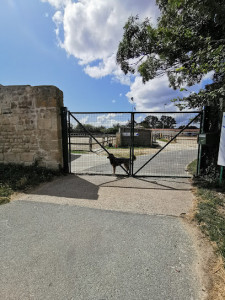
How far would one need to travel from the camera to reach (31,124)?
5176 mm

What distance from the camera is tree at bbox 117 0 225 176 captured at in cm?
349

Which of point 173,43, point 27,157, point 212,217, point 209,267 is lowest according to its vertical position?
point 209,267

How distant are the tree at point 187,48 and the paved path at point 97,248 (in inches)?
105

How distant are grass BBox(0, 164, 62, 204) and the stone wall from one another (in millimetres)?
249

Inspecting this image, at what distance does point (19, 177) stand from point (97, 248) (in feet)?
12.2

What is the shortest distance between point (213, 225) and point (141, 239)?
1180 mm

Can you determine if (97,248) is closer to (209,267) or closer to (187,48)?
(209,267)

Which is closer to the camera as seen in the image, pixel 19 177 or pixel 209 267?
pixel 209 267

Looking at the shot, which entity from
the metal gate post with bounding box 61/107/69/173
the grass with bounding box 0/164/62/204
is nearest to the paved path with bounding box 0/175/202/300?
the grass with bounding box 0/164/62/204

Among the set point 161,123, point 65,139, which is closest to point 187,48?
point 65,139

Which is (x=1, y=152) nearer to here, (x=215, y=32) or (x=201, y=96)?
(x=201, y=96)

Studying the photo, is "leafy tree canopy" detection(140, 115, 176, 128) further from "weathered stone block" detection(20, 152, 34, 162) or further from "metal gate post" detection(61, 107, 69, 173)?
"weathered stone block" detection(20, 152, 34, 162)

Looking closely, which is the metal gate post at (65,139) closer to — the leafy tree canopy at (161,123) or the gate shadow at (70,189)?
the gate shadow at (70,189)

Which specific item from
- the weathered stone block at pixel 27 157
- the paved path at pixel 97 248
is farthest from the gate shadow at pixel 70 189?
the weathered stone block at pixel 27 157
